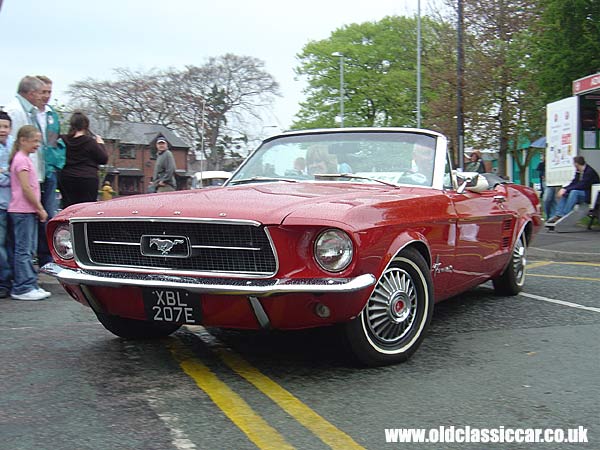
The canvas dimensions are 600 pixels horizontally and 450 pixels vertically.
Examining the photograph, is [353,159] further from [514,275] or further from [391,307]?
[514,275]

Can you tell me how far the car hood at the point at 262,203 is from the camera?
3611 mm

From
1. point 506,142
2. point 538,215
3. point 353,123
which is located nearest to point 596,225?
point 538,215

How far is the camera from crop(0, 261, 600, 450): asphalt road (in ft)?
9.84

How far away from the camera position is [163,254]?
388cm

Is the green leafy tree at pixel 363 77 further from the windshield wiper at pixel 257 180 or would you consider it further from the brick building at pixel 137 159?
the windshield wiper at pixel 257 180

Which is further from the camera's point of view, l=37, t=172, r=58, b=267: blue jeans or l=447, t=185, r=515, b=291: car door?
l=37, t=172, r=58, b=267: blue jeans

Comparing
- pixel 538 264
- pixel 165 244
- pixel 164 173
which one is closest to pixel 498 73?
pixel 538 264

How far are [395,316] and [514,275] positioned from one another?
9.54 feet

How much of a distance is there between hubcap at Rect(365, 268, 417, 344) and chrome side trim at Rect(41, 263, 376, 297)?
0.35 metres

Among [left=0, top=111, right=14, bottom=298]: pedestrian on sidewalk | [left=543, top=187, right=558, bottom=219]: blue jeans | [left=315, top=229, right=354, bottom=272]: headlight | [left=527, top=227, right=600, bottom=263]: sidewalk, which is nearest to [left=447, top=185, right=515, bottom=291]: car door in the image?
[left=315, top=229, right=354, bottom=272]: headlight

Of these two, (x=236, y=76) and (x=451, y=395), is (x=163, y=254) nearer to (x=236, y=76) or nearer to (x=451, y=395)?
(x=451, y=395)

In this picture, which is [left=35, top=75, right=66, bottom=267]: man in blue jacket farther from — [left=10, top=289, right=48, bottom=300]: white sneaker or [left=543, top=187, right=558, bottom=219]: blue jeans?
[left=543, top=187, right=558, bottom=219]: blue jeans

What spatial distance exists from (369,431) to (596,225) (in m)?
13.0

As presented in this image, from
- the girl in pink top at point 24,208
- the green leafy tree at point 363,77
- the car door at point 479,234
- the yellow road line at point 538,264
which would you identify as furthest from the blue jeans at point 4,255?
the green leafy tree at point 363,77
